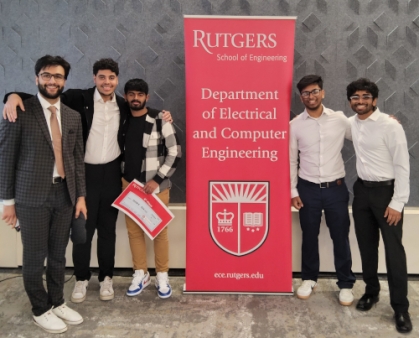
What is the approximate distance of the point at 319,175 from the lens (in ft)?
9.23

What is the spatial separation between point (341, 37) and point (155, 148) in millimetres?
1805

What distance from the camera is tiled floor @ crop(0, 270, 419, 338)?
253 centimetres

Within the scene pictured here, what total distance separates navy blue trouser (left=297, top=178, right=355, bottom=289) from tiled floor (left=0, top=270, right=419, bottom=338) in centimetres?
29

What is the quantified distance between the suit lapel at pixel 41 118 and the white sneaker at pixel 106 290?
120 centimetres

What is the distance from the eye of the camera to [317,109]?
279cm

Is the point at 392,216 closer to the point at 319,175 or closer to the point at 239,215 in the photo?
the point at 319,175

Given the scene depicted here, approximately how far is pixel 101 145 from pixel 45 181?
20.9 inches

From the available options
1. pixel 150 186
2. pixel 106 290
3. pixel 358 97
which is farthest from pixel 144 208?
pixel 358 97

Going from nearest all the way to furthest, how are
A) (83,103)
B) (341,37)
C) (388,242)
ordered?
(388,242) → (83,103) → (341,37)

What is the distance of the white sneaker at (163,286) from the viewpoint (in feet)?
9.73

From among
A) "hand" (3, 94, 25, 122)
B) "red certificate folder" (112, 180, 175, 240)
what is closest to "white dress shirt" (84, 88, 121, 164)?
"red certificate folder" (112, 180, 175, 240)

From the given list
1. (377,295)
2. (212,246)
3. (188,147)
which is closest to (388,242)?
(377,295)

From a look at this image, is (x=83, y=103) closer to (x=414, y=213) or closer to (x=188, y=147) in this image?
(x=188, y=147)

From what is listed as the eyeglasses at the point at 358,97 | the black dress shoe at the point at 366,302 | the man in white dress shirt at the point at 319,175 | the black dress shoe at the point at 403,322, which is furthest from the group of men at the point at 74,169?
the black dress shoe at the point at 403,322
